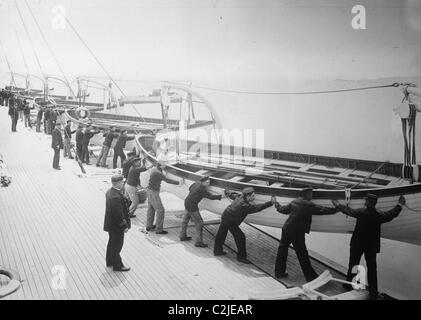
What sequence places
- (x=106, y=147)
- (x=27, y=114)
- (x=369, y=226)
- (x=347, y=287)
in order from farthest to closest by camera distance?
(x=27, y=114) < (x=106, y=147) < (x=347, y=287) < (x=369, y=226)

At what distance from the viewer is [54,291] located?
495cm

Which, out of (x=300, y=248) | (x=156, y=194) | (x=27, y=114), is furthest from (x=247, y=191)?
(x=27, y=114)

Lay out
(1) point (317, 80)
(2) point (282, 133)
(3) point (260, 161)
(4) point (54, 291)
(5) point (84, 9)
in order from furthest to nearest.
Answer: (1) point (317, 80) → (2) point (282, 133) → (5) point (84, 9) → (3) point (260, 161) → (4) point (54, 291)

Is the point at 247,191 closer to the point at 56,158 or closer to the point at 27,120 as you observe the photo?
the point at 56,158

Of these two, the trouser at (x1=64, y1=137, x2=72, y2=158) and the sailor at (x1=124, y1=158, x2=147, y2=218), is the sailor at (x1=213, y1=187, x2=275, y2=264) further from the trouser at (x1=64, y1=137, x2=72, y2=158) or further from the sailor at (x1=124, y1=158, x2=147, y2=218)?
the trouser at (x1=64, y1=137, x2=72, y2=158)

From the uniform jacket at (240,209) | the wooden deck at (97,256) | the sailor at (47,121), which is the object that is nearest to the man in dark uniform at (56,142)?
the wooden deck at (97,256)

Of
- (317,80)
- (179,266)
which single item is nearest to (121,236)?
(179,266)

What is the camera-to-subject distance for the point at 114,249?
543cm

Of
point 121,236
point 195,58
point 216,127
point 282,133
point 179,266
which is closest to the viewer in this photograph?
point 121,236

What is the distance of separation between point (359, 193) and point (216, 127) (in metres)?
9.90

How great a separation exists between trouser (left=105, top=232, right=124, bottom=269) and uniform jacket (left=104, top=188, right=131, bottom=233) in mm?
104

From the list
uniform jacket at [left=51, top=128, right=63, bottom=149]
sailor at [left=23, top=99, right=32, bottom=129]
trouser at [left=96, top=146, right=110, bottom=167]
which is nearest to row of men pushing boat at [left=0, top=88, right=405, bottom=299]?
trouser at [left=96, top=146, right=110, bottom=167]

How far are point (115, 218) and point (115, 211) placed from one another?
0.10m

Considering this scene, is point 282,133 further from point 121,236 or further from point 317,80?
point 121,236
